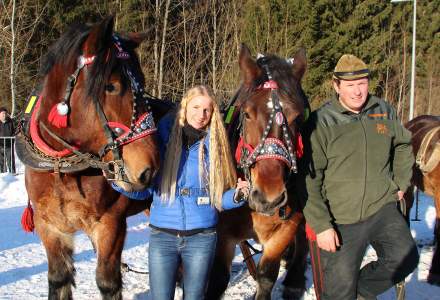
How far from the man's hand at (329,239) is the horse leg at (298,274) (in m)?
1.36

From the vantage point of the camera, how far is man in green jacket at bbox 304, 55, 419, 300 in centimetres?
278

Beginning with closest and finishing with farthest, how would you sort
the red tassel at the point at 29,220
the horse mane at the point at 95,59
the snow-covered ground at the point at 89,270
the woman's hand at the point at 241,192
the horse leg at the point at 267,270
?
the horse mane at the point at 95,59, the woman's hand at the point at 241,192, the red tassel at the point at 29,220, the horse leg at the point at 267,270, the snow-covered ground at the point at 89,270

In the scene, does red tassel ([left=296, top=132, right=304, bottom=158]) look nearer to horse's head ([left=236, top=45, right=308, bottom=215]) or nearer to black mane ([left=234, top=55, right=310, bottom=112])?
horse's head ([left=236, top=45, right=308, bottom=215])

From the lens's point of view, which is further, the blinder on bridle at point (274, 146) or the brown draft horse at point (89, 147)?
the blinder on bridle at point (274, 146)

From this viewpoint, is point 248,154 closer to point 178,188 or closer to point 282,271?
point 178,188

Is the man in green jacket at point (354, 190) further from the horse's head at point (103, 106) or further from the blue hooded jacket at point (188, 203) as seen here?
the horse's head at point (103, 106)

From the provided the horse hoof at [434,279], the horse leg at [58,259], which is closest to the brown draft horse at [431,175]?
the horse hoof at [434,279]

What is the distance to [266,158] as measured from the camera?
2471mm

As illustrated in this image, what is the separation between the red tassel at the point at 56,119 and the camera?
2480mm

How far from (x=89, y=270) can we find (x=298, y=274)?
2.19m

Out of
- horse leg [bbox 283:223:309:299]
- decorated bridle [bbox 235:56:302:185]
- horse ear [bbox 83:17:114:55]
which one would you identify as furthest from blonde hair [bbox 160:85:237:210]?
horse leg [bbox 283:223:309:299]

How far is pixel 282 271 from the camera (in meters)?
5.05

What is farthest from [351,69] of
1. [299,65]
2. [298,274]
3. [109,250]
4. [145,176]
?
→ [298,274]

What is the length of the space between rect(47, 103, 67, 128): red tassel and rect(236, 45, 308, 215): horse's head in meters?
1.08
